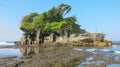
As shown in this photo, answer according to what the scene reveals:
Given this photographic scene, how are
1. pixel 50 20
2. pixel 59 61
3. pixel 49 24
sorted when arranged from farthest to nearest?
pixel 50 20
pixel 49 24
pixel 59 61

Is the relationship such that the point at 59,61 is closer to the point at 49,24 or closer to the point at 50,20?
the point at 49,24

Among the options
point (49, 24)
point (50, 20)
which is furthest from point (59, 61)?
point (50, 20)

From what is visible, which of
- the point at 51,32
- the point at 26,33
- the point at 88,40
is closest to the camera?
the point at 88,40

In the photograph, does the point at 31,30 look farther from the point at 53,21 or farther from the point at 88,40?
the point at 88,40

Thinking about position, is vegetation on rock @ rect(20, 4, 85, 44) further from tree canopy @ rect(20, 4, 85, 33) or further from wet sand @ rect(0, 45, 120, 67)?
wet sand @ rect(0, 45, 120, 67)

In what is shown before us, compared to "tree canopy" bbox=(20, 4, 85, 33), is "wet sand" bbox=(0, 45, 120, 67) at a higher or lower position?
lower

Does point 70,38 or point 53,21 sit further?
point 53,21

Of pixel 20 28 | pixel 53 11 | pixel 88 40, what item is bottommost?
pixel 88 40

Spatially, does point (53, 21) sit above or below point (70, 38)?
above

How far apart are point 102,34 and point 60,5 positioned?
65.7 ft

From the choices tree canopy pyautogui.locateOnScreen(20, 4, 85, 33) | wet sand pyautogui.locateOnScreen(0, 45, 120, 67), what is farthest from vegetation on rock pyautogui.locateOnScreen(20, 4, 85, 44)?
wet sand pyautogui.locateOnScreen(0, 45, 120, 67)

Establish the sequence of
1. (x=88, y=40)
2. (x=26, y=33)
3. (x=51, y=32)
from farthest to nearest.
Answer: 1. (x=26, y=33)
2. (x=51, y=32)
3. (x=88, y=40)

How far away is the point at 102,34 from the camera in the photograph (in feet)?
268

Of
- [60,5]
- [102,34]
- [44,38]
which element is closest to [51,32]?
[44,38]
